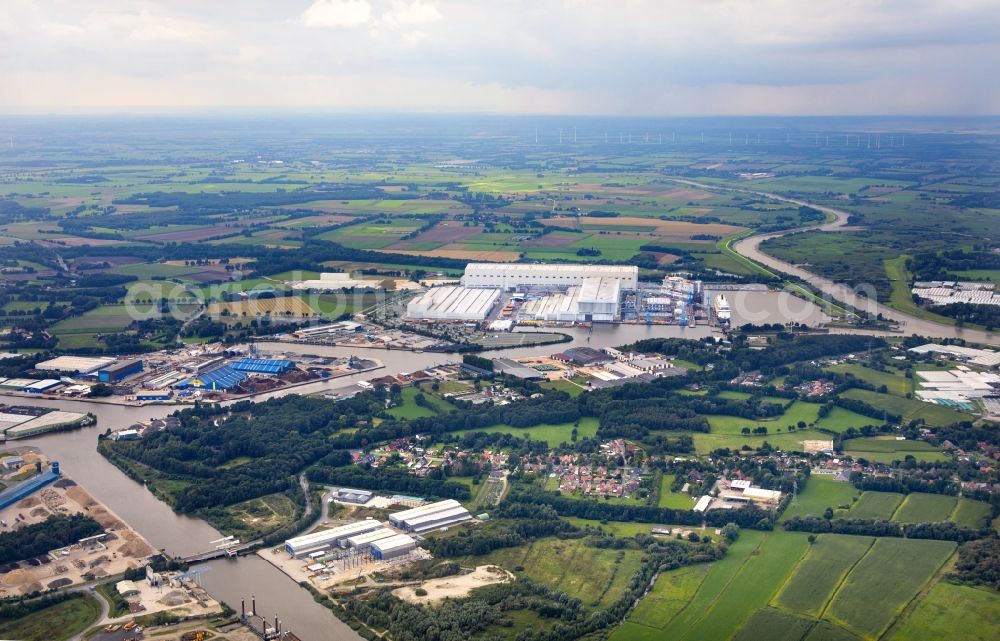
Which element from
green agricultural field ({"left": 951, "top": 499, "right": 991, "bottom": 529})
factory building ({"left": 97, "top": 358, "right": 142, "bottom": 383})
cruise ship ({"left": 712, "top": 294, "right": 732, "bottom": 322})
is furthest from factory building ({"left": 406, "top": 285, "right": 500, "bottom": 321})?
green agricultural field ({"left": 951, "top": 499, "right": 991, "bottom": 529})

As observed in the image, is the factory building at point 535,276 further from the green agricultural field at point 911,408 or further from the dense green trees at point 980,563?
the dense green trees at point 980,563

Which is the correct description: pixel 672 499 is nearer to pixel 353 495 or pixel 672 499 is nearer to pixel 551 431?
pixel 551 431

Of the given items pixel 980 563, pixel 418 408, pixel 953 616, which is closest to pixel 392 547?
pixel 418 408

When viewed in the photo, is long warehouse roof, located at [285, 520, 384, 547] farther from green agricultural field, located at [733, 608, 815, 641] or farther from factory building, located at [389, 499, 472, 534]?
green agricultural field, located at [733, 608, 815, 641]

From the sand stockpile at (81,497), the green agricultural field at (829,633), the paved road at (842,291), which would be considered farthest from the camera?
the paved road at (842,291)

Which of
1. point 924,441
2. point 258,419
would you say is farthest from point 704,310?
point 258,419

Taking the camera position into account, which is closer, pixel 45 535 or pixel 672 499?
pixel 45 535

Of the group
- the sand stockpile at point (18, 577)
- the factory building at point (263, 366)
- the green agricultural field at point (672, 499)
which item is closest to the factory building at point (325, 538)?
the sand stockpile at point (18, 577)
